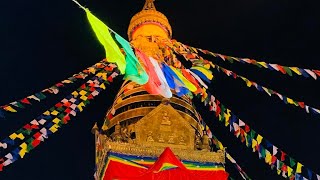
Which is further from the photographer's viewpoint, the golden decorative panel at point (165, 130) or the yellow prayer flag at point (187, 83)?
the golden decorative panel at point (165, 130)

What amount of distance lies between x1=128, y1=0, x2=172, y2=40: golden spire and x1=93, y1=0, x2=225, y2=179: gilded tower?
1.3 inches

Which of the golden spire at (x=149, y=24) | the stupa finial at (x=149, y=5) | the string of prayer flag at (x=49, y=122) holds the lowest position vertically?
the string of prayer flag at (x=49, y=122)

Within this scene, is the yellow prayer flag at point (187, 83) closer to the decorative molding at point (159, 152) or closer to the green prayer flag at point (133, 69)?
the green prayer flag at point (133, 69)

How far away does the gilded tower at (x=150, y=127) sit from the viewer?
14.6 m

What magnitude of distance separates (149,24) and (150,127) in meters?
4.55

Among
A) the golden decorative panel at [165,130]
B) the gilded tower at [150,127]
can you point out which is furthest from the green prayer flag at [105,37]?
the golden decorative panel at [165,130]

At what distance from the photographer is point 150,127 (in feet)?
50.2

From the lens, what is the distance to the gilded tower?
14570 mm

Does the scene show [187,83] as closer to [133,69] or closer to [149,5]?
[133,69]

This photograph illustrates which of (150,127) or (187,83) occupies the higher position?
(150,127)

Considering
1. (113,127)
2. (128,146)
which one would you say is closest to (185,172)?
(128,146)

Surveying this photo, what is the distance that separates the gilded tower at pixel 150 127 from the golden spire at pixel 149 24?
0.11ft

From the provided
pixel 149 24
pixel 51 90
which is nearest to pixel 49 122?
pixel 51 90

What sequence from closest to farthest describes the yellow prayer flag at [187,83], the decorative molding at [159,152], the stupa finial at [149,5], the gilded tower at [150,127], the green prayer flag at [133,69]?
the green prayer flag at [133,69] → the yellow prayer flag at [187,83] → the decorative molding at [159,152] → the gilded tower at [150,127] → the stupa finial at [149,5]
